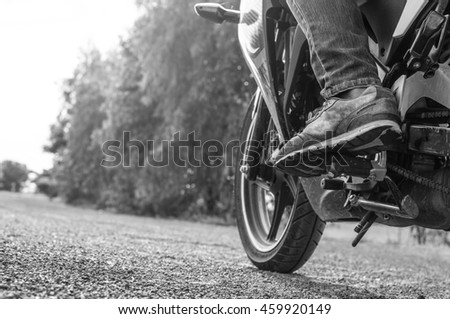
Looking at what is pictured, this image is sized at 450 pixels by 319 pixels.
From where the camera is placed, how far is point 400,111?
1958mm

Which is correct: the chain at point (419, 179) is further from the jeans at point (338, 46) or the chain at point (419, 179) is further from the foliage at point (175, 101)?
the foliage at point (175, 101)

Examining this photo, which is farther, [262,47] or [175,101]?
[175,101]

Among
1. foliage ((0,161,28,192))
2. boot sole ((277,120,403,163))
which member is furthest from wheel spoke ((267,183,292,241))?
foliage ((0,161,28,192))

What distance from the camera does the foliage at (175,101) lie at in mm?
12891

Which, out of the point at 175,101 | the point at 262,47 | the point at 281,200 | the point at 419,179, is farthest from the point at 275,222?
the point at 175,101

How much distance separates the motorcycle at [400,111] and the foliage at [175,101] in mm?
8946

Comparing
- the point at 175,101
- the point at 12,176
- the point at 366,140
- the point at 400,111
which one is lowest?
the point at 366,140

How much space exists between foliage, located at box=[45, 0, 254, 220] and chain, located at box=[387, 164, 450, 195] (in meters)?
9.90

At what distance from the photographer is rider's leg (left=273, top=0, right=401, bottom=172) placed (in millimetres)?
1878

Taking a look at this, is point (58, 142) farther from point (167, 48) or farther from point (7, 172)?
point (167, 48)

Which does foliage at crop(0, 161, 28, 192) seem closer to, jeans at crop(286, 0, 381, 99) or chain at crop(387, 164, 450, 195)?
jeans at crop(286, 0, 381, 99)

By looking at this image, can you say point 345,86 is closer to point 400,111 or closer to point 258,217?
point 400,111

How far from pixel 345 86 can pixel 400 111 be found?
0.19 metres
